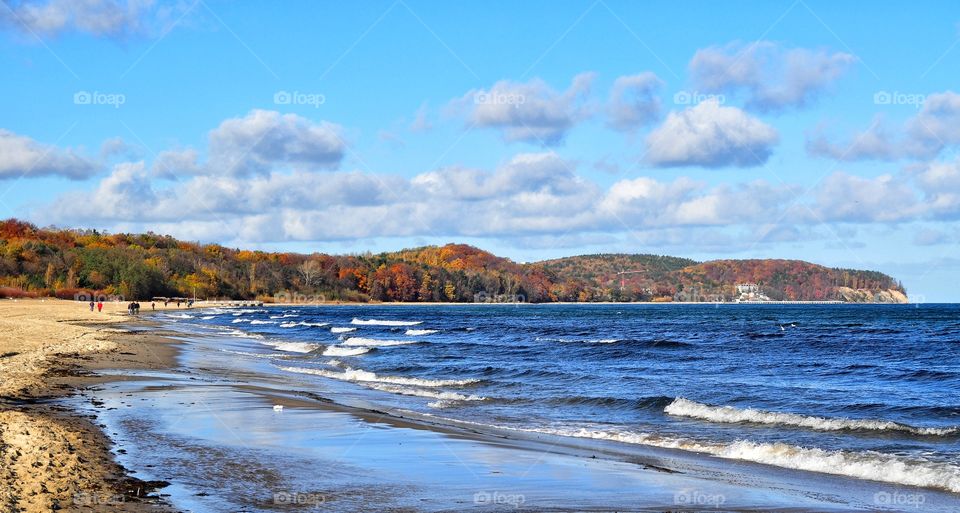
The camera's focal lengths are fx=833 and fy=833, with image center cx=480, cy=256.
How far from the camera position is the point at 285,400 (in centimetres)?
1975

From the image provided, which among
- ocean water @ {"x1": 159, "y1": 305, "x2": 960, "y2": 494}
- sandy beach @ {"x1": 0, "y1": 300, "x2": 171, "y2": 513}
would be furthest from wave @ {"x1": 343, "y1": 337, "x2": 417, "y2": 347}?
sandy beach @ {"x1": 0, "y1": 300, "x2": 171, "y2": 513}

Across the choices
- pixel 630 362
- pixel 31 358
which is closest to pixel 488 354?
pixel 630 362

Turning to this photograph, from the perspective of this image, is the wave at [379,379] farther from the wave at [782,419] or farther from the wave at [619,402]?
the wave at [782,419]

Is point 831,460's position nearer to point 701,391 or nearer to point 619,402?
point 619,402

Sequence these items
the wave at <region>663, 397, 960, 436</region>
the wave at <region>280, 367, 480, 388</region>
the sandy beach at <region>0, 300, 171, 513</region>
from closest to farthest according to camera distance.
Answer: the sandy beach at <region>0, 300, 171, 513</region>, the wave at <region>663, 397, 960, 436</region>, the wave at <region>280, 367, 480, 388</region>

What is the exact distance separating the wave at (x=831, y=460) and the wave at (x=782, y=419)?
2.82 meters

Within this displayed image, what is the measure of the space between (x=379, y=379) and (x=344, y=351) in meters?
13.4

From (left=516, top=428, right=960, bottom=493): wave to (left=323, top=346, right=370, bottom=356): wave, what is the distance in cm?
2504

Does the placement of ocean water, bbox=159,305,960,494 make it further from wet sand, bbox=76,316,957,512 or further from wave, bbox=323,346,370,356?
wet sand, bbox=76,316,957,512

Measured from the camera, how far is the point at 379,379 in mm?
28500

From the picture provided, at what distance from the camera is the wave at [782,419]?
16719mm

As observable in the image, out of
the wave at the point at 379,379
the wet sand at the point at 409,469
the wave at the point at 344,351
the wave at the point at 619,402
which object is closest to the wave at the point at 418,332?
the wave at the point at 344,351

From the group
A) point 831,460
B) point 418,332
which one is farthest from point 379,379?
point 418,332

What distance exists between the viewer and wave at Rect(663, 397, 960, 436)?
16.7 m
